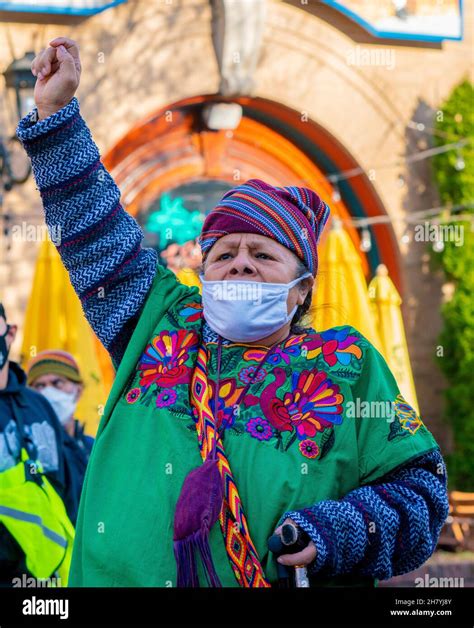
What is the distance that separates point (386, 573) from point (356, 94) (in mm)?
7632

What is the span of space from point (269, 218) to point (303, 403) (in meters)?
0.45

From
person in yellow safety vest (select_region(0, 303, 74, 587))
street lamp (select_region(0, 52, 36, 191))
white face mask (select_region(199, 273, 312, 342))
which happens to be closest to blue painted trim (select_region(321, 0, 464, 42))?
street lamp (select_region(0, 52, 36, 191))

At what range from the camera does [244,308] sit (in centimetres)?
221

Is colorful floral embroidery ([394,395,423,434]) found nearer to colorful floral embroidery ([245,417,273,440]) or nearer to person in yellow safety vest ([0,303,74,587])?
colorful floral embroidery ([245,417,273,440])

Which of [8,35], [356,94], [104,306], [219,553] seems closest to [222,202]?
[104,306]

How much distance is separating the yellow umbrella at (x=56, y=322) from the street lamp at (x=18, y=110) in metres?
0.90

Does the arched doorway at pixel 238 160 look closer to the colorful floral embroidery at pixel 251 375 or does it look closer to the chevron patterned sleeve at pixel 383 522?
the colorful floral embroidery at pixel 251 375

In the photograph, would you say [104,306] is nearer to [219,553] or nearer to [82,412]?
[219,553]

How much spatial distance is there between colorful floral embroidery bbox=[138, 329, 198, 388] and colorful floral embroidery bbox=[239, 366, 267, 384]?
12cm

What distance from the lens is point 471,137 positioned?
950 centimetres

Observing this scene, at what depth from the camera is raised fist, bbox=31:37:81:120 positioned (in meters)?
2.24
